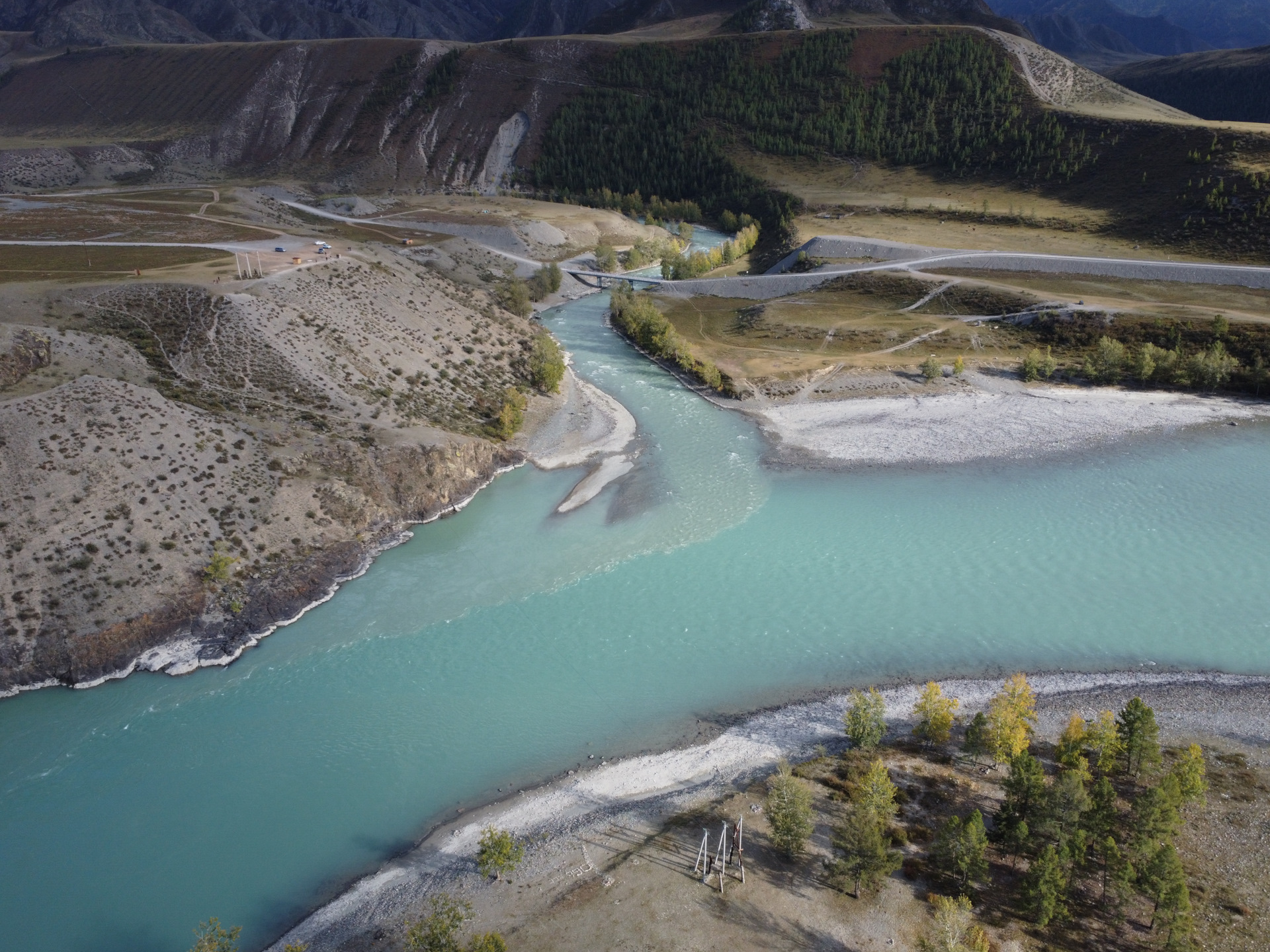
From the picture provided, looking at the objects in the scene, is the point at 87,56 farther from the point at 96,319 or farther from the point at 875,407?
the point at 875,407

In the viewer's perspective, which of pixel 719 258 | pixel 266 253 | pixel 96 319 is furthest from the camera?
pixel 719 258

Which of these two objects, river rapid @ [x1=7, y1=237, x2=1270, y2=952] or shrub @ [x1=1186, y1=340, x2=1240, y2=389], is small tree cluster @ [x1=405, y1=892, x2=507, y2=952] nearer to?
river rapid @ [x1=7, y1=237, x2=1270, y2=952]

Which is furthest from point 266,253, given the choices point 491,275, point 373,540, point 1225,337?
point 1225,337

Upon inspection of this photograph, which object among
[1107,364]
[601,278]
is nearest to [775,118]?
[601,278]

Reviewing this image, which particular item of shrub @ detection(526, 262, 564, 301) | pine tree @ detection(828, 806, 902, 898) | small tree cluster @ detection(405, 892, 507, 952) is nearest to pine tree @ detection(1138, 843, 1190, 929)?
pine tree @ detection(828, 806, 902, 898)

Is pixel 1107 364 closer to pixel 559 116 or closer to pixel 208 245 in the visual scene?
pixel 208 245
